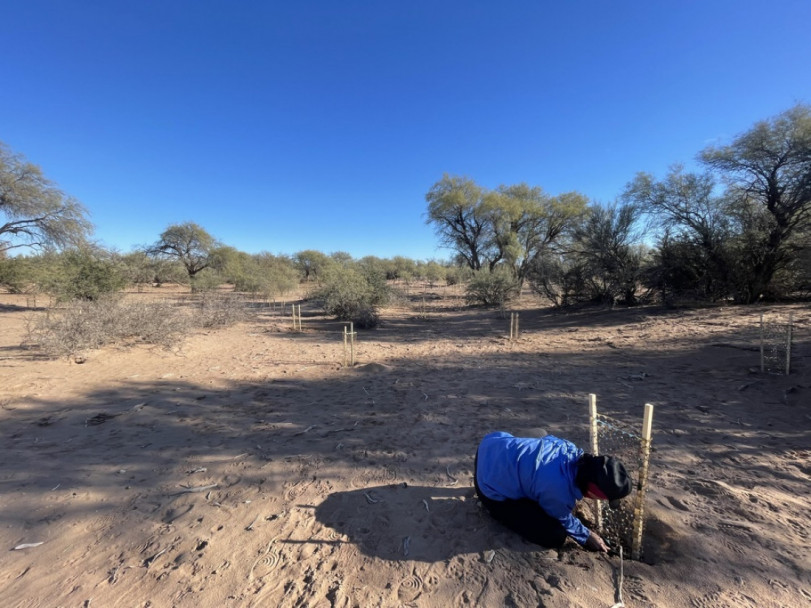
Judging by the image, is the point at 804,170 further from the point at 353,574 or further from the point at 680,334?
the point at 353,574

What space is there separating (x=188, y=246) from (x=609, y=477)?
3474 cm

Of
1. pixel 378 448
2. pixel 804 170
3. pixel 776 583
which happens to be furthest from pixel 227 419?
pixel 804 170

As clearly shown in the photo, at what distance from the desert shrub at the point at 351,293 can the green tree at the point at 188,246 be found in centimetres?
1854

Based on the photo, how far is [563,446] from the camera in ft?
7.93

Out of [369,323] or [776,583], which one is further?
[369,323]

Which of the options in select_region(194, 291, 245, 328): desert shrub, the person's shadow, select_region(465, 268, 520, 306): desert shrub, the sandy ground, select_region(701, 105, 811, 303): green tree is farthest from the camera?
select_region(465, 268, 520, 306): desert shrub

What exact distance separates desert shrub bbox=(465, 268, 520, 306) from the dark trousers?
17.3m

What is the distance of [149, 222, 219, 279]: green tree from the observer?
29.0m

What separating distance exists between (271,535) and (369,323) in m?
11.5

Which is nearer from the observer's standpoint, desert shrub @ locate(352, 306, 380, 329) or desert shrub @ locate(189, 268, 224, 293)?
desert shrub @ locate(352, 306, 380, 329)

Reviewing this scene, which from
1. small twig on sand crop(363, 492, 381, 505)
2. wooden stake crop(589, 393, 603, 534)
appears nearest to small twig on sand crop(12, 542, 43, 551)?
small twig on sand crop(363, 492, 381, 505)

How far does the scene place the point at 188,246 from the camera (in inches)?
1161

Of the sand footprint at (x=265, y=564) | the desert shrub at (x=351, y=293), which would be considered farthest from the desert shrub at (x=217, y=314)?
the sand footprint at (x=265, y=564)

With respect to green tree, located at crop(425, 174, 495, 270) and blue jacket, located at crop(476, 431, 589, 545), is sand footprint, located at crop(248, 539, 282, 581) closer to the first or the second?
blue jacket, located at crop(476, 431, 589, 545)
